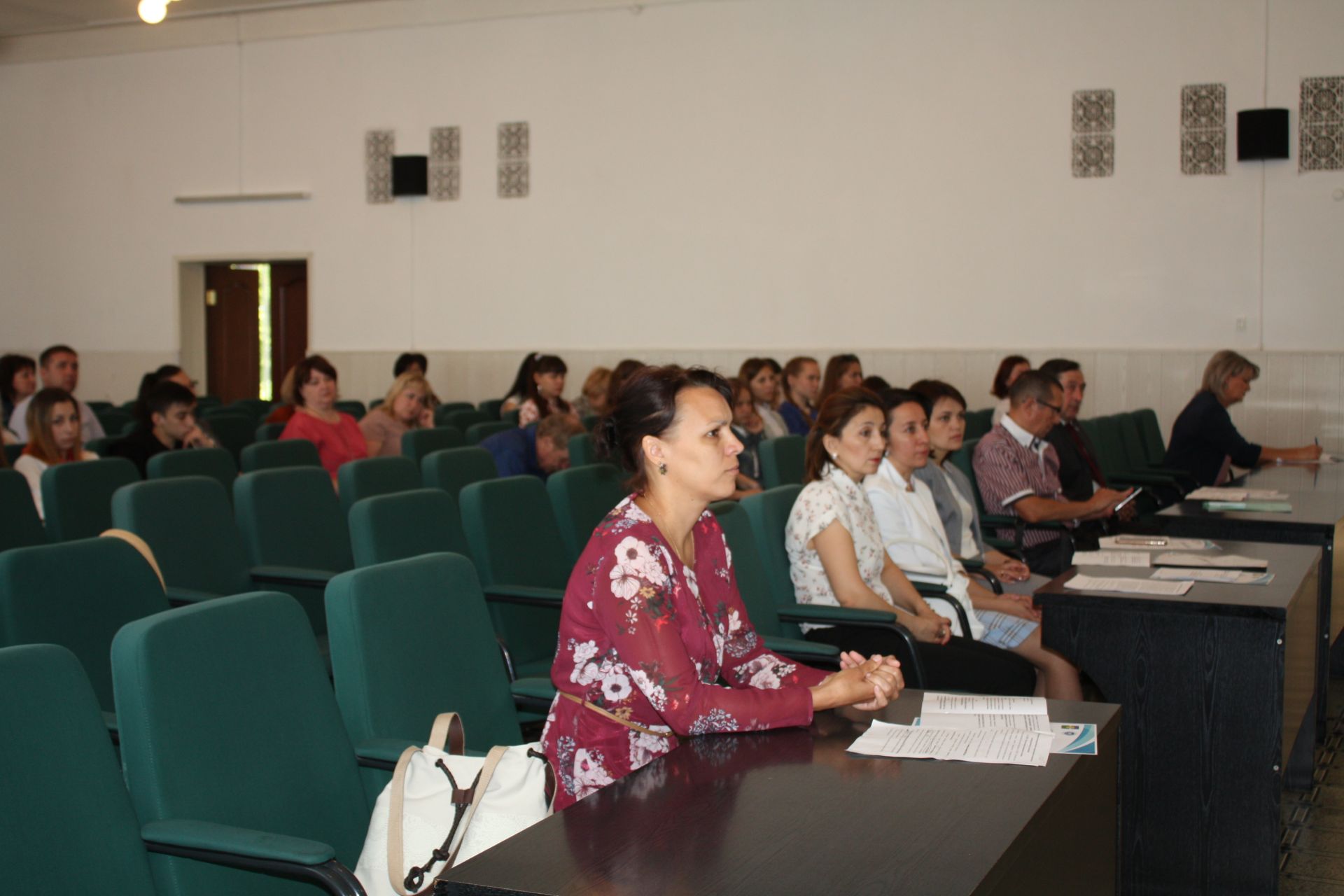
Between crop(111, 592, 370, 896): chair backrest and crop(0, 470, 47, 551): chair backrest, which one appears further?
crop(0, 470, 47, 551): chair backrest

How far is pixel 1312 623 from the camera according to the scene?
3568 mm

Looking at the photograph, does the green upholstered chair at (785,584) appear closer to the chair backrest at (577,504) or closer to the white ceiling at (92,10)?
the chair backrest at (577,504)

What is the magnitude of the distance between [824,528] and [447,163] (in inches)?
333

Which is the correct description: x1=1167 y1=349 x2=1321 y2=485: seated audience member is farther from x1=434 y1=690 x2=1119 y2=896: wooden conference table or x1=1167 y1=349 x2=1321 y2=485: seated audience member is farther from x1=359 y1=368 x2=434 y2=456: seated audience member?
x1=434 y1=690 x2=1119 y2=896: wooden conference table

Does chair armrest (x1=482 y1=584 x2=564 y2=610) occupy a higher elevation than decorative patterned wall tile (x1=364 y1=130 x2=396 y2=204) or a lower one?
lower

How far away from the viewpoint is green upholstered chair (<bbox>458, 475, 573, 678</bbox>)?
353cm

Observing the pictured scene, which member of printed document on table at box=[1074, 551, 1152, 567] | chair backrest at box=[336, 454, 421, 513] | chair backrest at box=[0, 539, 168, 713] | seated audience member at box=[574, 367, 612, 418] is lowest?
printed document on table at box=[1074, 551, 1152, 567]

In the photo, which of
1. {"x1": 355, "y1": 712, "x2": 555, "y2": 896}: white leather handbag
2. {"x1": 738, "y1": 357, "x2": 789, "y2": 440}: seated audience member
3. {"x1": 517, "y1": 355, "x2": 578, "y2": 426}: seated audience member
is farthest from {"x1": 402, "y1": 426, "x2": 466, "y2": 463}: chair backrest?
{"x1": 355, "y1": 712, "x2": 555, "y2": 896}: white leather handbag

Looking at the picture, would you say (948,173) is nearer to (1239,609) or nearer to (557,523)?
(557,523)

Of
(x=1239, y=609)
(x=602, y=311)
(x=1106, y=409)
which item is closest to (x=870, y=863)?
(x=1239, y=609)

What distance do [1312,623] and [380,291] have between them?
9156 mm

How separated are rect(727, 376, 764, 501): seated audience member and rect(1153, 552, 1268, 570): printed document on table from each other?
2617 mm

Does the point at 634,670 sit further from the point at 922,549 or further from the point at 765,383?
the point at 765,383

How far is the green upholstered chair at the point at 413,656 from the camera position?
225 cm
